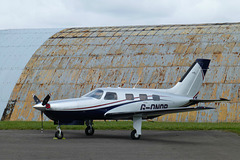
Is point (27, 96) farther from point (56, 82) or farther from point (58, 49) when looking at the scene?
point (58, 49)

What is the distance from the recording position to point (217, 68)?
1312 inches

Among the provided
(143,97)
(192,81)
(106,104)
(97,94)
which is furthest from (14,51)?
(143,97)

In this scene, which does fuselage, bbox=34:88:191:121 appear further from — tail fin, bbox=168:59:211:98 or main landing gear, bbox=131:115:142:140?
tail fin, bbox=168:59:211:98

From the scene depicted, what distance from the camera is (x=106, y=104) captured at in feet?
67.3

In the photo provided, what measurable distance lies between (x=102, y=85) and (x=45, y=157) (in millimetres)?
21218

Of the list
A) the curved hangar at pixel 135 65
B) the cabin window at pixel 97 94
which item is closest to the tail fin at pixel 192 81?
the cabin window at pixel 97 94

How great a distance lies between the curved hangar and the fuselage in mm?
9839

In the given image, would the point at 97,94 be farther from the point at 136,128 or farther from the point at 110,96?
the point at 136,128

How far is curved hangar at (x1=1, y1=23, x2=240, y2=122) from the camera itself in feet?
105

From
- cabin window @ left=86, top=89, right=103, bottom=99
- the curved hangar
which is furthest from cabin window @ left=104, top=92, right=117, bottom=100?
the curved hangar

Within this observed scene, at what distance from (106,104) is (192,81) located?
6.14m

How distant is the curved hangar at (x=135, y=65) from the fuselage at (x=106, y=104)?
9839 millimetres

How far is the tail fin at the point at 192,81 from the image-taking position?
23714 millimetres

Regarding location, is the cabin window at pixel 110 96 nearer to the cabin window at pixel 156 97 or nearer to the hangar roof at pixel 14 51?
the cabin window at pixel 156 97
